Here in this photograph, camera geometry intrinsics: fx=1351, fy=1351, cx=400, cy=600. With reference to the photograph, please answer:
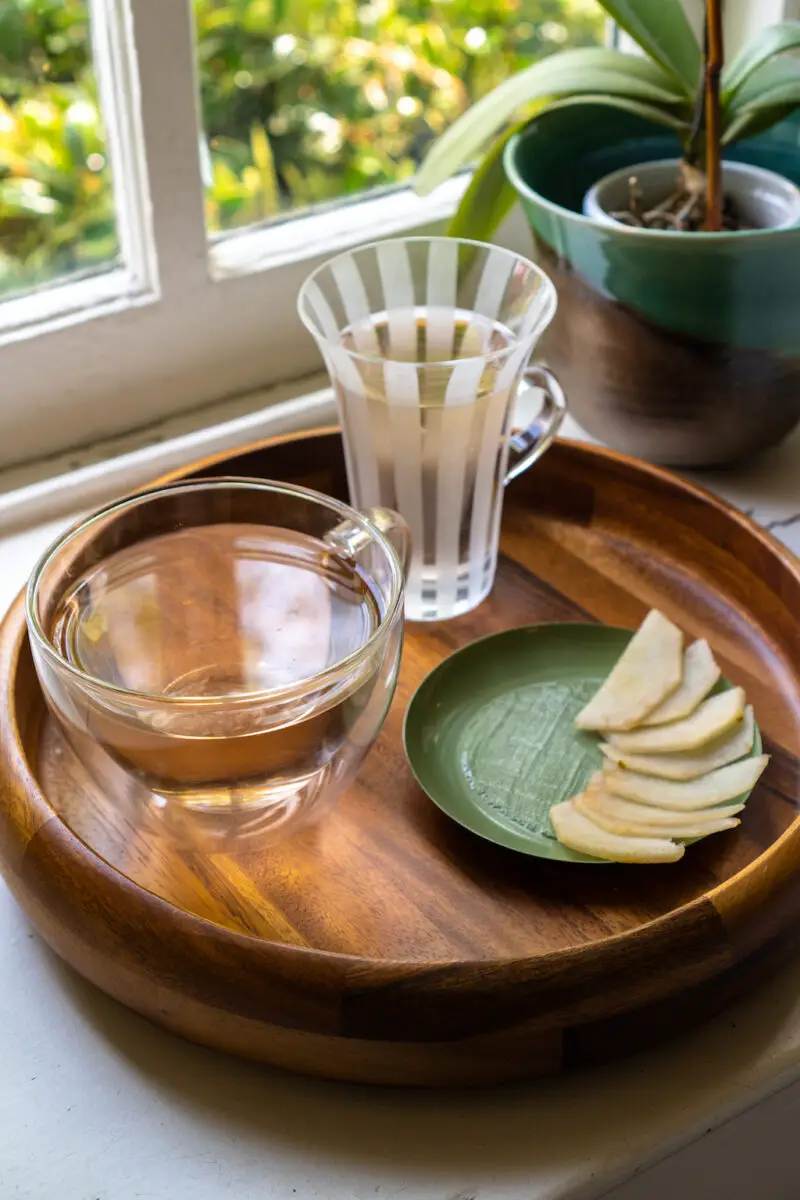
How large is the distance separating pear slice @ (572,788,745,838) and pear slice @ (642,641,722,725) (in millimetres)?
50

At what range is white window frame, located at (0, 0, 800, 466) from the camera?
2.29 ft

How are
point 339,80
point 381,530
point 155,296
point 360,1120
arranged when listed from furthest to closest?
point 339,80, point 155,296, point 381,530, point 360,1120

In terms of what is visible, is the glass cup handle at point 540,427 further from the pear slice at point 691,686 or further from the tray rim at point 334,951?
the tray rim at point 334,951

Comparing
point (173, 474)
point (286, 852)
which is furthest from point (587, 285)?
point (286, 852)

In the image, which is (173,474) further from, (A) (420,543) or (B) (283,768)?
(B) (283,768)

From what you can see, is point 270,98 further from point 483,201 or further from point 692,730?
point 692,730

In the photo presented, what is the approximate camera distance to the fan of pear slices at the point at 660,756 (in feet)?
1.61

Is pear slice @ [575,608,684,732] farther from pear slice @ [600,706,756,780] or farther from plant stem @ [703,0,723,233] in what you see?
plant stem @ [703,0,723,233]

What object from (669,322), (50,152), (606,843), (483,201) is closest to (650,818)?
(606,843)

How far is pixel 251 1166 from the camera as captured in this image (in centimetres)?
41

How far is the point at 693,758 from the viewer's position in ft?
1.74

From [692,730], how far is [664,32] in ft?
1.22

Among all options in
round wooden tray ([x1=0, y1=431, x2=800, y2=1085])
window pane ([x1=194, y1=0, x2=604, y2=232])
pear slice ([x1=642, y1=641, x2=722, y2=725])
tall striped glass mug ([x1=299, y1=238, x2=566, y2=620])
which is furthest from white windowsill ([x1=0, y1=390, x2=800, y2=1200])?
window pane ([x1=194, y1=0, x2=604, y2=232])

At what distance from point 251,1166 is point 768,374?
449 mm
